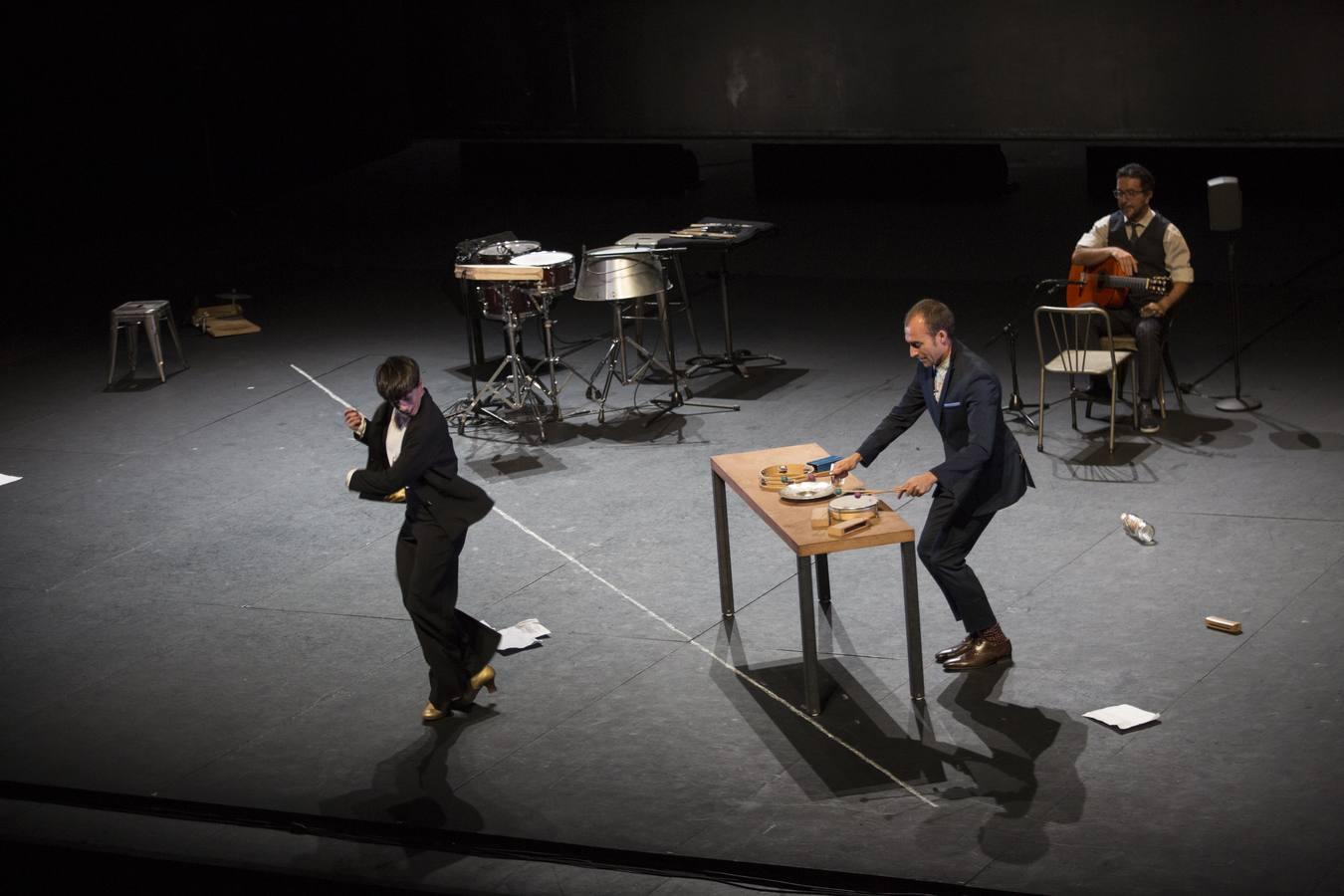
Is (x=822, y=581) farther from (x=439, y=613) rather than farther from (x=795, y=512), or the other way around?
(x=439, y=613)

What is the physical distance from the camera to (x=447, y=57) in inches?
666

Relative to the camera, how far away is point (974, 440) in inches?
234

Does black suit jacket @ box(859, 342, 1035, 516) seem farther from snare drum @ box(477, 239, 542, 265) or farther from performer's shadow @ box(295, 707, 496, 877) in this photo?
snare drum @ box(477, 239, 542, 265)

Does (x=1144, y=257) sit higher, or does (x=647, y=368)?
(x=1144, y=257)

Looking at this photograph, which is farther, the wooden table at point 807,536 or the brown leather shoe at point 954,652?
the brown leather shoe at point 954,652

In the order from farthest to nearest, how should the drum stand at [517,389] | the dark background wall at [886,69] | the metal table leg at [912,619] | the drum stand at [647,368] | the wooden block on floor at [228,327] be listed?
the dark background wall at [886,69], the wooden block on floor at [228,327], the drum stand at [647,368], the drum stand at [517,389], the metal table leg at [912,619]

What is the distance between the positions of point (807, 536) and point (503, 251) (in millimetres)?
4589

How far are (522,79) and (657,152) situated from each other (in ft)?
5.18

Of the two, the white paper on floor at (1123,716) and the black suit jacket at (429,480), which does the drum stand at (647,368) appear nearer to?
the black suit jacket at (429,480)

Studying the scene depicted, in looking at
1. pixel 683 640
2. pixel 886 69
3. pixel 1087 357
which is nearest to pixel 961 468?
pixel 683 640

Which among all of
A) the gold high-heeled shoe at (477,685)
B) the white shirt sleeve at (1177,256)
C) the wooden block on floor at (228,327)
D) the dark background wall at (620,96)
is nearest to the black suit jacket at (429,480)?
the gold high-heeled shoe at (477,685)

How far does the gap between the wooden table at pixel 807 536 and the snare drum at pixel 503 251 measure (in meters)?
3.37

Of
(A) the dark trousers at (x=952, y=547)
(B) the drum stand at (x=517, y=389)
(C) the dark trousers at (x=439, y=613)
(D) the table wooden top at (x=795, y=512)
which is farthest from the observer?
(B) the drum stand at (x=517, y=389)

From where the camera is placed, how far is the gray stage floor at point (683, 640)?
5336 millimetres
